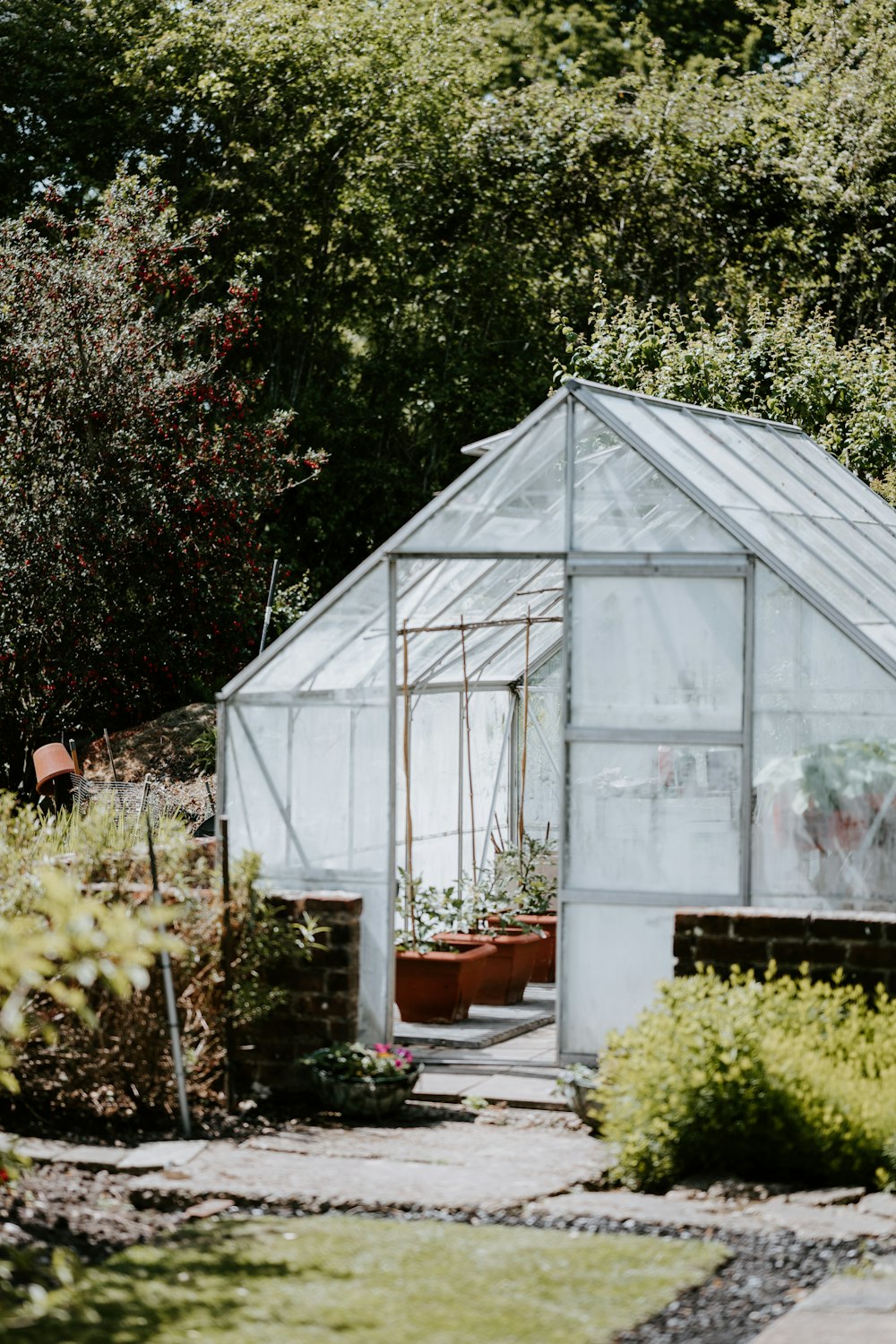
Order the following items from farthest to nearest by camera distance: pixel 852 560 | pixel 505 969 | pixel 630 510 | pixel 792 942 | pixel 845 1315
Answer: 1. pixel 505 969
2. pixel 852 560
3. pixel 630 510
4. pixel 792 942
5. pixel 845 1315

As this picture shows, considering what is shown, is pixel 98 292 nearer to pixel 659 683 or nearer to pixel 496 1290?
pixel 659 683

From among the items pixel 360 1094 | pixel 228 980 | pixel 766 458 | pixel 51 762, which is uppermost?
pixel 766 458

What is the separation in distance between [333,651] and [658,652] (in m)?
1.58

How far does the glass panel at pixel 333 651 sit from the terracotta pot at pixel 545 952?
277cm

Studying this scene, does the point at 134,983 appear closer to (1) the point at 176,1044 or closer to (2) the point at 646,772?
(1) the point at 176,1044

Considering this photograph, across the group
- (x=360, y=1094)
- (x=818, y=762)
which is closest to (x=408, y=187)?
(x=818, y=762)

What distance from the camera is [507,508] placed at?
7398mm

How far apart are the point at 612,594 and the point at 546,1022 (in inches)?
116

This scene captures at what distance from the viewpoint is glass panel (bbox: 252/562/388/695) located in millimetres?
7504

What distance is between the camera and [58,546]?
1377 cm

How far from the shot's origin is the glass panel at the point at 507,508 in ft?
24.0

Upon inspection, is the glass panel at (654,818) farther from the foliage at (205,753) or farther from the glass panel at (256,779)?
the foliage at (205,753)

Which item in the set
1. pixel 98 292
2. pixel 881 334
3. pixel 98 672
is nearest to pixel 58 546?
pixel 98 672

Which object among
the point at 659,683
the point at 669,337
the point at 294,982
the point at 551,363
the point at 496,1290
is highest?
the point at 551,363
